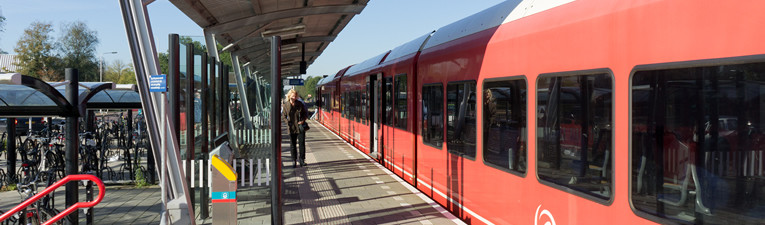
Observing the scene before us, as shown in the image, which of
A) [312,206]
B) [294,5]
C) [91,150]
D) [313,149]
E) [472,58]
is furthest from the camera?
[313,149]

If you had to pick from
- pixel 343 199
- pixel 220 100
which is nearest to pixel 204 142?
pixel 220 100

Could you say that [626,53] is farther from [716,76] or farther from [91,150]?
[91,150]

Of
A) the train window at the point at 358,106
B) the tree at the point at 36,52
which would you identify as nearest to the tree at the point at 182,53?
the train window at the point at 358,106

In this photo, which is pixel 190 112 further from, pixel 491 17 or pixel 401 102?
pixel 401 102

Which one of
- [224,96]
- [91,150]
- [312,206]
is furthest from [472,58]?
[91,150]

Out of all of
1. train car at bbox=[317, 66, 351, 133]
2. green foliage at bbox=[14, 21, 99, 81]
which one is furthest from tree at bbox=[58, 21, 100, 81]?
train car at bbox=[317, 66, 351, 133]

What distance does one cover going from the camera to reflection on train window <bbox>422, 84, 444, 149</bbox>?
784 cm

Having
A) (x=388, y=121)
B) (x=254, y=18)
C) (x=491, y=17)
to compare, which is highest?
(x=254, y=18)

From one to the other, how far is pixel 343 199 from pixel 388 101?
122 inches

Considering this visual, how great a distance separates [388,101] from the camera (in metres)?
11.6

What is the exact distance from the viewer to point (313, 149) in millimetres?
17484

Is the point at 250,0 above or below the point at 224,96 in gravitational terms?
above

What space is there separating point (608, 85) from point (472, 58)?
102 inches

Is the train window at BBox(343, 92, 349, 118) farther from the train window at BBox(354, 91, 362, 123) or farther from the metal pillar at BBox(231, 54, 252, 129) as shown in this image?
the metal pillar at BBox(231, 54, 252, 129)
